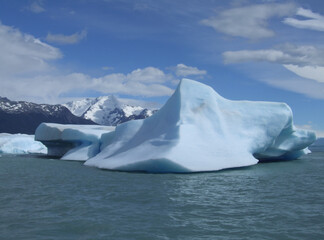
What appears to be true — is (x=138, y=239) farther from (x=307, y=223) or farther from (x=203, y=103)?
(x=203, y=103)

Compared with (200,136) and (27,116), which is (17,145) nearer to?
(200,136)

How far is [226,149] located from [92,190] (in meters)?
6.74

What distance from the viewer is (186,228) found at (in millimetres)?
6461

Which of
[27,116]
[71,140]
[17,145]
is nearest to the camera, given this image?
[71,140]

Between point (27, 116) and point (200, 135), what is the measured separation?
100 metres

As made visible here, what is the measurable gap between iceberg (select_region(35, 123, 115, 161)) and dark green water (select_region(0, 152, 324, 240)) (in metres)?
10.2

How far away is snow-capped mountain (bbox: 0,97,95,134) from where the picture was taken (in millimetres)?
98500

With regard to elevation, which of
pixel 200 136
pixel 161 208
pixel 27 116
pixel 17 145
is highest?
pixel 27 116

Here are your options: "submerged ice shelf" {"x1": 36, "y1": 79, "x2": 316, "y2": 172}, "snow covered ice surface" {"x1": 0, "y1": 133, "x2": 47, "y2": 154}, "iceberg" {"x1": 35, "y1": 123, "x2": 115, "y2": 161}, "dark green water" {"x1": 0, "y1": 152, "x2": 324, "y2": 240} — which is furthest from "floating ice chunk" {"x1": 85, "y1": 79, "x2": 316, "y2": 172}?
"snow covered ice surface" {"x1": 0, "y1": 133, "x2": 47, "y2": 154}

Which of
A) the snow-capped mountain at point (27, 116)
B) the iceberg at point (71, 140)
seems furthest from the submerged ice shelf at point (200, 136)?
the snow-capped mountain at point (27, 116)

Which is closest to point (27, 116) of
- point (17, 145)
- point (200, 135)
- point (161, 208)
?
point (17, 145)

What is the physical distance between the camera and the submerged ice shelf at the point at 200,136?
1388cm

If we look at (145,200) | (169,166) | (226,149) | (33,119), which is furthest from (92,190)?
(33,119)

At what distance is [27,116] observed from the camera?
352 ft
